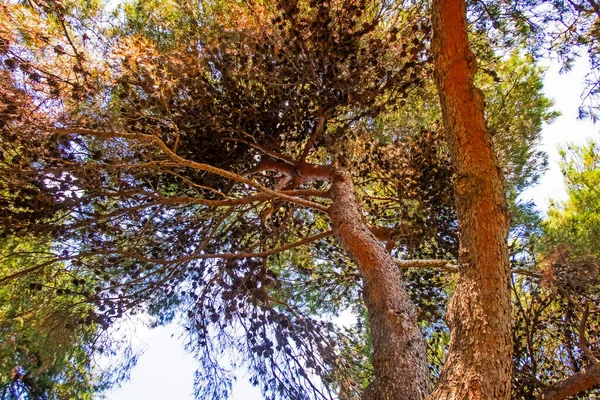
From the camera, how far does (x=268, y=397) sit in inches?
156

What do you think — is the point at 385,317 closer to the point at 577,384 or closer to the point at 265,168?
the point at 577,384

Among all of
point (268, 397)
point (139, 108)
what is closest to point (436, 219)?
point (268, 397)

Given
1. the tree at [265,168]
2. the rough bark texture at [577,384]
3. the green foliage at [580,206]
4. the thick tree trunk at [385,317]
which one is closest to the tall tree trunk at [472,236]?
the tree at [265,168]

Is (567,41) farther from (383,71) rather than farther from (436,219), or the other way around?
(436,219)

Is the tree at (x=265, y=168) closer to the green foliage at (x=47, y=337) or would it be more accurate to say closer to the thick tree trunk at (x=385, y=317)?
the thick tree trunk at (x=385, y=317)

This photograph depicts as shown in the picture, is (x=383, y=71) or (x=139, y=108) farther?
(x=383, y=71)

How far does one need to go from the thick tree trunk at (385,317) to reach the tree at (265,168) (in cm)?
1

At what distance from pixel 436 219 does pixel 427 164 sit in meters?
0.54

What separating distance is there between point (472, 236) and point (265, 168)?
2479 millimetres

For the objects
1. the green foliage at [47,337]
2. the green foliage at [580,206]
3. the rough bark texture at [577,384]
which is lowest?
the green foliage at [47,337]

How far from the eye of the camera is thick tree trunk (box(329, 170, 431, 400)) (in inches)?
87.5

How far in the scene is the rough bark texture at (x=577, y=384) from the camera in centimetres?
287

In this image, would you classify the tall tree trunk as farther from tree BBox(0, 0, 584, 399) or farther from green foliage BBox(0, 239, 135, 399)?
green foliage BBox(0, 239, 135, 399)

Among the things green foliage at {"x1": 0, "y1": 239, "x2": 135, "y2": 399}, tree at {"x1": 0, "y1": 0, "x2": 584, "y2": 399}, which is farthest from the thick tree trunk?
green foliage at {"x1": 0, "y1": 239, "x2": 135, "y2": 399}
